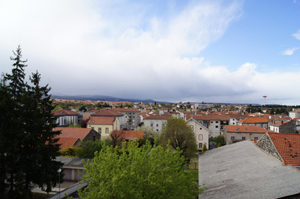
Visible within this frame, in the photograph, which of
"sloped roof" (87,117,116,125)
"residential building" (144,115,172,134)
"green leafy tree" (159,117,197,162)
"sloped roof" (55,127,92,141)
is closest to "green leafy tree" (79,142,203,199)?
"green leafy tree" (159,117,197,162)

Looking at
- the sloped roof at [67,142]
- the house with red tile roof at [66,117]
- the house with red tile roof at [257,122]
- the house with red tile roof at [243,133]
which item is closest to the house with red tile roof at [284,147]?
the house with red tile roof at [243,133]

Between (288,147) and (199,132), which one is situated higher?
(288,147)

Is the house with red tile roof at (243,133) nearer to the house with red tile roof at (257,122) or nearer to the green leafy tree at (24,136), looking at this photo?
the house with red tile roof at (257,122)

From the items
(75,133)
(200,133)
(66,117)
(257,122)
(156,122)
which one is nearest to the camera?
(75,133)

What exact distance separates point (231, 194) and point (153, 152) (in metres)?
5.21

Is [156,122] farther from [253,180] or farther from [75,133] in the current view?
[253,180]

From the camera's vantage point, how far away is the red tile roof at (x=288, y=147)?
46.0ft

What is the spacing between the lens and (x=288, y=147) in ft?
51.6

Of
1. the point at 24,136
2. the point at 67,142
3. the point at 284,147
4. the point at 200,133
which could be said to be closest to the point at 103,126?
the point at 67,142

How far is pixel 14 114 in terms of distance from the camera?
1733 centimetres

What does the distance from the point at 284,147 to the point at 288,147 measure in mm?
269

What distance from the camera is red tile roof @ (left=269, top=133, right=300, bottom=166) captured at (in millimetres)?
14016

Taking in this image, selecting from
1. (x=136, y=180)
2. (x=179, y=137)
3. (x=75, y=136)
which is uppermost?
(x=136, y=180)

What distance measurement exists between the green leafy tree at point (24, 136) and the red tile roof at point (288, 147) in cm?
1898
